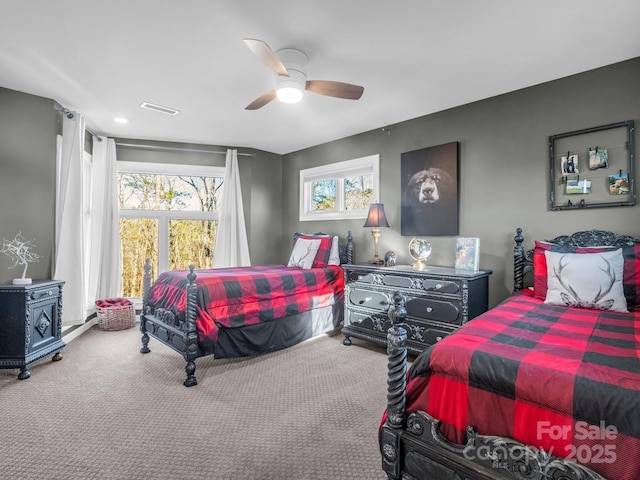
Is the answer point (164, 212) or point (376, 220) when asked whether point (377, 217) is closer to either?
point (376, 220)

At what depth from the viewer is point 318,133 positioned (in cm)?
438

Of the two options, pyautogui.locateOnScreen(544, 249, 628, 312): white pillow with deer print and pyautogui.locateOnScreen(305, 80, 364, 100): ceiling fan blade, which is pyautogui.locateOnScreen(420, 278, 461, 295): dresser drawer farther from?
pyautogui.locateOnScreen(305, 80, 364, 100): ceiling fan blade

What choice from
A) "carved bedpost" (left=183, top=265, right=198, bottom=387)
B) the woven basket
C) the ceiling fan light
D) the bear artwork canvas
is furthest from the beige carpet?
the ceiling fan light

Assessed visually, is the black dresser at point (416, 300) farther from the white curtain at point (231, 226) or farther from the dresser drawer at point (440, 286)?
the white curtain at point (231, 226)

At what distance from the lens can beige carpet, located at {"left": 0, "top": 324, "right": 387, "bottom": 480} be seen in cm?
168

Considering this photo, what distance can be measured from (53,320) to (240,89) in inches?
105

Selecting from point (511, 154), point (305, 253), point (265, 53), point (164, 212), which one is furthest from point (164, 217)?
point (511, 154)

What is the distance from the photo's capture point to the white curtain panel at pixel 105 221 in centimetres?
426

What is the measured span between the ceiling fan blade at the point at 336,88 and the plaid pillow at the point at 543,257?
5.90 ft

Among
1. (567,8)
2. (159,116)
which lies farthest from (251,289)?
(567,8)

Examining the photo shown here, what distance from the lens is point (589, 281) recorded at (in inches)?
81.6

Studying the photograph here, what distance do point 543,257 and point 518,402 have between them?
1.80 metres

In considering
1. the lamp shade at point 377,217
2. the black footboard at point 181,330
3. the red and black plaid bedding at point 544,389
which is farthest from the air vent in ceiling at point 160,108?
the red and black plaid bedding at point 544,389

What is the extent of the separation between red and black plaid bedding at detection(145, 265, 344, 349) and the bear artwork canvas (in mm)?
1200
